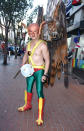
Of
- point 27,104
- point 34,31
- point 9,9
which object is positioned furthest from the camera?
point 9,9

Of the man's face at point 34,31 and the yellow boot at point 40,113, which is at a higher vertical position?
the man's face at point 34,31

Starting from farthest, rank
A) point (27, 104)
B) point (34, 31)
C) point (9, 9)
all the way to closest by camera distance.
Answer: point (9, 9) → point (27, 104) → point (34, 31)

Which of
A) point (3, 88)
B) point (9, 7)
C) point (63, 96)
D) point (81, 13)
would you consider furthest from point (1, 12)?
point (63, 96)

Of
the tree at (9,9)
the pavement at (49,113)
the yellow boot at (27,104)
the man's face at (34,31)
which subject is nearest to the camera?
the pavement at (49,113)

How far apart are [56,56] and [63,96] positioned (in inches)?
91.9

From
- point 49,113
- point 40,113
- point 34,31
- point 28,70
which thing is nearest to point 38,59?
point 28,70

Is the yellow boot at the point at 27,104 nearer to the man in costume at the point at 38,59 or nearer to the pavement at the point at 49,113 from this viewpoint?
the pavement at the point at 49,113

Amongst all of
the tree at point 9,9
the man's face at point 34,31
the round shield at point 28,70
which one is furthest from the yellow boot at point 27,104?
the tree at point 9,9

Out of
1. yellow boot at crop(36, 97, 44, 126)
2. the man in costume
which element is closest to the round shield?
the man in costume

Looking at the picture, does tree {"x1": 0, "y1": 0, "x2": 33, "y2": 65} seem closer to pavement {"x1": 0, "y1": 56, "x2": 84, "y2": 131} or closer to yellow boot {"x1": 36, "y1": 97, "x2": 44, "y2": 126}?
pavement {"x1": 0, "y1": 56, "x2": 84, "y2": 131}

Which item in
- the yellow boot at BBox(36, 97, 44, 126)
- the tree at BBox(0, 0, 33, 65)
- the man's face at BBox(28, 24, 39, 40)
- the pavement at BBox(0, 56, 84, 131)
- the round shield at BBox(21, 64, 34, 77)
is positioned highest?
the tree at BBox(0, 0, 33, 65)

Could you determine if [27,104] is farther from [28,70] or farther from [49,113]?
[28,70]

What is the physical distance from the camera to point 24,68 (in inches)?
143

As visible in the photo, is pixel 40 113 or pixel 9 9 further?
pixel 9 9
